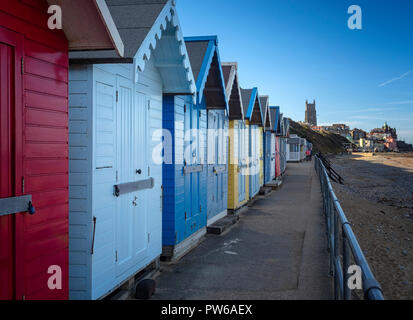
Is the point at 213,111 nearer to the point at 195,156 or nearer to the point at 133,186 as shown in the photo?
the point at 195,156

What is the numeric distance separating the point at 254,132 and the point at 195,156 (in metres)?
7.62

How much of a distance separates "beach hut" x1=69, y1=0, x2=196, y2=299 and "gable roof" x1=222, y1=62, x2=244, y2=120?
4.00m

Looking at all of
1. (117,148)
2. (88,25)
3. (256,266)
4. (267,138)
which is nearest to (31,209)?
(88,25)

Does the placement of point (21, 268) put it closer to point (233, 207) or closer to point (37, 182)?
point (37, 182)

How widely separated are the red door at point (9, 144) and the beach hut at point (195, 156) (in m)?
3.81

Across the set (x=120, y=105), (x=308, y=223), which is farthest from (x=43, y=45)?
(x=308, y=223)

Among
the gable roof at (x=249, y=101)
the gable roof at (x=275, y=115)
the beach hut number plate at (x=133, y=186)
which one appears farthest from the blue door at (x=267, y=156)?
the beach hut number plate at (x=133, y=186)

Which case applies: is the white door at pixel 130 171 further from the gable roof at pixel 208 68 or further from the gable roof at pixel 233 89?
the gable roof at pixel 233 89

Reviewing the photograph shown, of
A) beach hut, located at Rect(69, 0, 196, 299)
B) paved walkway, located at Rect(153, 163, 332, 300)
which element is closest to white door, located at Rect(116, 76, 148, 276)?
beach hut, located at Rect(69, 0, 196, 299)

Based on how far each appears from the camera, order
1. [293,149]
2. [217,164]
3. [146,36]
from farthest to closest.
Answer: [293,149] → [217,164] → [146,36]

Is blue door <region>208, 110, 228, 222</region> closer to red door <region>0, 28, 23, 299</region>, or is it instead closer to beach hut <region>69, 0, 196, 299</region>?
beach hut <region>69, 0, 196, 299</region>

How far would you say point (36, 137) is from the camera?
3096 millimetres
